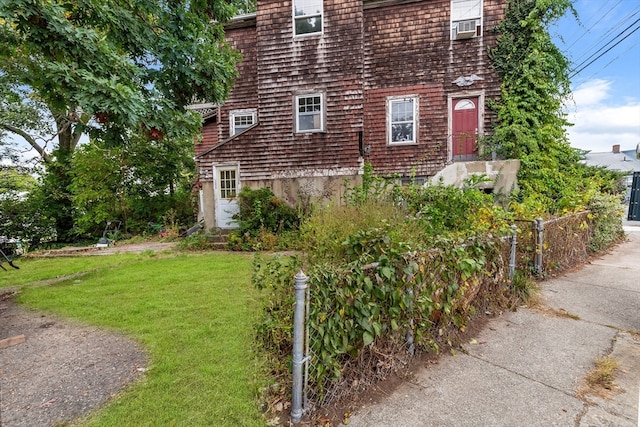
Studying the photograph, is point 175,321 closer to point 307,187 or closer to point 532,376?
point 532,376

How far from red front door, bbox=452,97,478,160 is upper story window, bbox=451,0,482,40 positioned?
1.97 meters

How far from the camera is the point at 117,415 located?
2.22 meters

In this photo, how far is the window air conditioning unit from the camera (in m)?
9.92

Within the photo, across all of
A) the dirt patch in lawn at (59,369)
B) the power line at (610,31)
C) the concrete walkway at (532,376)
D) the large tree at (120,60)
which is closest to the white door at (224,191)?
the large tree at (120,60)

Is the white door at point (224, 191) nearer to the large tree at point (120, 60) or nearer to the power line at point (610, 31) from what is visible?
the large tree at point (120, 60)

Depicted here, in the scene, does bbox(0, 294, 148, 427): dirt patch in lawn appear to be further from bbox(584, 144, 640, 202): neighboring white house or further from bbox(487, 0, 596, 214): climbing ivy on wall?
bbox(584, 144, 640, 202): neighboring white house

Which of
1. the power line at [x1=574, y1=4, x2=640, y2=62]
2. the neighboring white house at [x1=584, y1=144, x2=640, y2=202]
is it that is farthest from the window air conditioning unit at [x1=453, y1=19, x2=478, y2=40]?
the neighboring white house at [x1=584, y1=144, x2=640, y2=202]

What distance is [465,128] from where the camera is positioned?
33.8ft

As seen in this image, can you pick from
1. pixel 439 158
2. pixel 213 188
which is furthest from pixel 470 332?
pixel 213 188

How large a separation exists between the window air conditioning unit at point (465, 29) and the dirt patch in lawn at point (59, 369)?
11.5 meters

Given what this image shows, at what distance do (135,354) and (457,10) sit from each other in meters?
12.1

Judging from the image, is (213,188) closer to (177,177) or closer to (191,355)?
(177,177)

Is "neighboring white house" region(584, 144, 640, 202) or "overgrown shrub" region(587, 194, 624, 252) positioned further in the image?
"neighboring white house" region(584, 144, 640, 202)

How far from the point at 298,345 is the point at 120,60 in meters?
4.22
